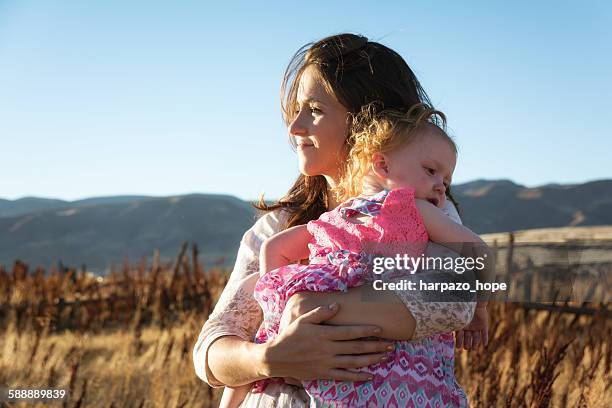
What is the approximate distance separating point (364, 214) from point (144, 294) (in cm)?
869

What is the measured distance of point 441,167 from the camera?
219 centimetres

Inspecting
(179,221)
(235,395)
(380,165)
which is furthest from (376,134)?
(179,221)

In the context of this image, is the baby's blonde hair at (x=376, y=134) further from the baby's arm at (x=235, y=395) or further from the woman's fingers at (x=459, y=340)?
the baby's arm at (x=235, y=395)

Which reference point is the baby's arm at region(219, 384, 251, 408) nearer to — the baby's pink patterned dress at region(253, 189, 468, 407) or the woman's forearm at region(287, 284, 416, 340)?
the baby's pink patterned dress at region(253, 189, 468, 407)

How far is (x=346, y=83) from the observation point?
245 centimetres

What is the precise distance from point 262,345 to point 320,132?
29.7 inches

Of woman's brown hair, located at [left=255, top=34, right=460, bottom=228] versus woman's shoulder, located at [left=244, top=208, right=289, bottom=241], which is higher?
woman's brown hair, located at [left=255, top=34, right=460, bottom=228]

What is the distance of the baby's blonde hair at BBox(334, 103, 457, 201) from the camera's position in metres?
2.16

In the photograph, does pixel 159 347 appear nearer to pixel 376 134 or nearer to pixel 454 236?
pixel 376 134

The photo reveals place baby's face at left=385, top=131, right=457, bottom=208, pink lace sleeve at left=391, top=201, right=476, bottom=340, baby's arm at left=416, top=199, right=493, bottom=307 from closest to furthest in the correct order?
pink lace sleeve at left=391, top=201, right=476, bottom=340 < baby's arm at left=416, top=199, right=493, bottom=307 < baby's face at left=385, top=131, right=457, bottom=208

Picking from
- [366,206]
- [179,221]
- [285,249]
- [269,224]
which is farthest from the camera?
[179,221]

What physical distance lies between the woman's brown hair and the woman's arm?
0.21 meters

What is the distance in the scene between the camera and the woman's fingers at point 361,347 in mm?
1897

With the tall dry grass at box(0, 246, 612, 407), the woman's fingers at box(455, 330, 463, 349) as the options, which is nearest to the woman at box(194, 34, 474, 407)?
the woman's fingers at box(455, 330, 463, 349)
